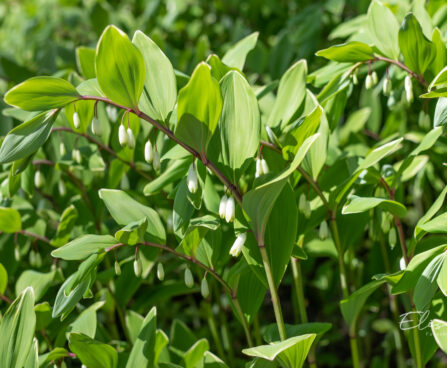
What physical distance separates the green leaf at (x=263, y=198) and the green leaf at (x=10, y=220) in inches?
25.8

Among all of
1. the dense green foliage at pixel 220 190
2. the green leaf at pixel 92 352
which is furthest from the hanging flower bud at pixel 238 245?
the green leaf at pixel 92 352

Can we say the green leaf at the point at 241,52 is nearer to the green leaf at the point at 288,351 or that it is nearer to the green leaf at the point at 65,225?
the green leaf at the point at 65,225

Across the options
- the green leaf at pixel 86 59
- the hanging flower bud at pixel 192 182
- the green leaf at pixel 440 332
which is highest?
the green leaf at pixel 86 59

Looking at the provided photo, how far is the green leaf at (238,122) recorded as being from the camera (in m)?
1.08

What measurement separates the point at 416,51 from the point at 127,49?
0.63m

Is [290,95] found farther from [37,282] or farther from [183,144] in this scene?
[37,282]

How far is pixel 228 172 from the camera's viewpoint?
1113 mm

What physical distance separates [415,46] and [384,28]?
0.13m

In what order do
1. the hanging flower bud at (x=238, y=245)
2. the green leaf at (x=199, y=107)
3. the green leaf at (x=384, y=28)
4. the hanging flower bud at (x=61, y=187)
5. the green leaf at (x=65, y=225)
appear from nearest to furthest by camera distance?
the green leaf at (x=199, y=107) < the hanging flower bud at (x=238, y=245) < the green leaf at (x=384, y=28) < the green leaf at (x=65, y=225) < the hanging flower bud at (x=61, y=187)

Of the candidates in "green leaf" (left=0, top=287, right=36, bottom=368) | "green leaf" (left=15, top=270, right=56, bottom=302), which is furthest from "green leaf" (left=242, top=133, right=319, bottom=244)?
"green leaf" (left=15, top=270, right=56, bottom=302)

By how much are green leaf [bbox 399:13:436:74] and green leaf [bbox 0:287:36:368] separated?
A: 926 millimetres

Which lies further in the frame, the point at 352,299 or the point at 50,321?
the point at 50,321

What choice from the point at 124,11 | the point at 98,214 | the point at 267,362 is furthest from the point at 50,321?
the point at 124,11

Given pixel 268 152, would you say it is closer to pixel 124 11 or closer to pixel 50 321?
pixel 50 321
